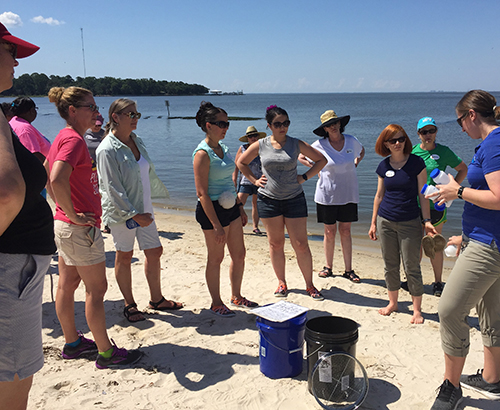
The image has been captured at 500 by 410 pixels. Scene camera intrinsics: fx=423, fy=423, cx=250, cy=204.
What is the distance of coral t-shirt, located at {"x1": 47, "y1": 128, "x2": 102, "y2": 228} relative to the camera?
3346mm

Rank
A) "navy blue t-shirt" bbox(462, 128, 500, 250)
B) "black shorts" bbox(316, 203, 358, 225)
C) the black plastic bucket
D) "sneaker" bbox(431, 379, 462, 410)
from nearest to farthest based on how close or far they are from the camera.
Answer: "navy blue t-shirt" bbox(462, 128, 500, 250), "sneaker" bbox(431, 379, 462, 410), the black plastic bucket, "black shorts" bbox(316, 203, 358, 225)

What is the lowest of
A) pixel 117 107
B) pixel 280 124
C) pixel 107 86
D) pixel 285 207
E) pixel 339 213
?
pixel 339 213

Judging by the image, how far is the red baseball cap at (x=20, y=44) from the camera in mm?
1907

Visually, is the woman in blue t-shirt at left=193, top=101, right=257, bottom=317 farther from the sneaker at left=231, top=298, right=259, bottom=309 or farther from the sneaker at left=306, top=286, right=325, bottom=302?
the sneaker at left=306, top=286, right=325, bottom=302

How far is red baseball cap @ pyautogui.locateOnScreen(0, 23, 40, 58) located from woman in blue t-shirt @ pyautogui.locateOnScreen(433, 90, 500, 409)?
8.89ft

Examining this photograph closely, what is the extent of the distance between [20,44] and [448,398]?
138 inches

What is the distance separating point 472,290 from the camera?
9.70 feet

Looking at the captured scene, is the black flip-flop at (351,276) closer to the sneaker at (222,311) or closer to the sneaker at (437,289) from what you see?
the sneaker at (437,289)

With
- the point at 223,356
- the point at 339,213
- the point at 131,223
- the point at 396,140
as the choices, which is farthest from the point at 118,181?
the point at 339,213

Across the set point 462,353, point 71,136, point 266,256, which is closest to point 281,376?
point 462,353

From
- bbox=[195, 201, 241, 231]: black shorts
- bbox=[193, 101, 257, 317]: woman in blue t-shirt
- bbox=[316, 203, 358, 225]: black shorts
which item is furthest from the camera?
bbox=[316, 203, 358, 225]: black shorts

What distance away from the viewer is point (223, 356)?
158 inches

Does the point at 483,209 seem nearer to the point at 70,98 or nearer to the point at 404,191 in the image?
the point at 404,191

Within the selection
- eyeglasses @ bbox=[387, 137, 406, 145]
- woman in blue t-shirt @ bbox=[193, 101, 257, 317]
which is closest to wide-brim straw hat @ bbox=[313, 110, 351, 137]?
eyeglasses @ bbox=[387, 137, 406, 145]
